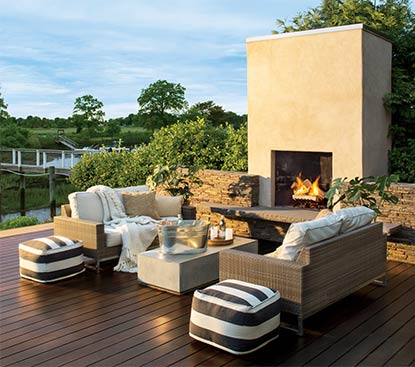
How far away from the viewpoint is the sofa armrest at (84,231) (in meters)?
5.63

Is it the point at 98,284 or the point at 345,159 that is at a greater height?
the point at 345,159

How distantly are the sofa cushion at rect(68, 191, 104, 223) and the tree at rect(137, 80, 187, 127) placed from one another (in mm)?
11785

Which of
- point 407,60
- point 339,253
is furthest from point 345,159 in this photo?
point 339,253

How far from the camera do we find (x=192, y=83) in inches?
571

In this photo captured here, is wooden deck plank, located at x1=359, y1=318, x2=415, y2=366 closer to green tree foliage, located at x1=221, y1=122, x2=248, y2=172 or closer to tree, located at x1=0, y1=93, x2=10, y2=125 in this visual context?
green tree foliage, located at x1=221, y1=122, x2=248, y2=172

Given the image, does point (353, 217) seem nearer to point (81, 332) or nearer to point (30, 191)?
point (81, 332)

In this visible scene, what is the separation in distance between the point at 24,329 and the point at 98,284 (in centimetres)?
122

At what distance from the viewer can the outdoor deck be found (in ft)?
11.6

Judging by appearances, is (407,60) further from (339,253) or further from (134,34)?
(134,34)

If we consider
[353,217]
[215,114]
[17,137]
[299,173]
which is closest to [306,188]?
[299,173]

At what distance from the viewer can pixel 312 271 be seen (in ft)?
13.1

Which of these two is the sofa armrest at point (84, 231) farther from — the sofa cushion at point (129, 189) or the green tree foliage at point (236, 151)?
the green tree foliage at point (236, 151)

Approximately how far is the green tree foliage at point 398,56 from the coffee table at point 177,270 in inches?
138

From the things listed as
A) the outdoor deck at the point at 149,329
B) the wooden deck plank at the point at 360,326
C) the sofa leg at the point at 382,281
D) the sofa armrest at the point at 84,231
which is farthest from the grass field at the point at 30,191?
the wooden deck plank at the point at 360,326
